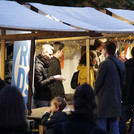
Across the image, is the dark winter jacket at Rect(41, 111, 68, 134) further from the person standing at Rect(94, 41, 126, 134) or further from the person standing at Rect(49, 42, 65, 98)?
the person standing at Rect(49, 42, 65, 98)

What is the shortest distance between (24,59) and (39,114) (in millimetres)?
979

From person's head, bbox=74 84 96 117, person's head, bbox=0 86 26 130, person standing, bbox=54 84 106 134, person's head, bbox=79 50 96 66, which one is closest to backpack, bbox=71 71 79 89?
person's head, bbox=79 50 96 66

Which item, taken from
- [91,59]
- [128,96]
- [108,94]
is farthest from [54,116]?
[91,59]

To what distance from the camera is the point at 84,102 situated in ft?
11.8

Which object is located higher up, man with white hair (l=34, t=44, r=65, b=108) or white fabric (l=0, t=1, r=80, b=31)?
white fabric (l=0, t=1, r=80, b=31)

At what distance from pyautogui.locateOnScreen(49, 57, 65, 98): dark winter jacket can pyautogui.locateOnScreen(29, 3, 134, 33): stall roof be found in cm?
81

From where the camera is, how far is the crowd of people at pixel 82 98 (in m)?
3.49

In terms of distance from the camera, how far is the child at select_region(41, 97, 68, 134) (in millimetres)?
6871

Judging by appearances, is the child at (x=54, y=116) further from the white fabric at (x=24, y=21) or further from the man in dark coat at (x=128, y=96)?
the man in dark coat at (x=128, y=96)

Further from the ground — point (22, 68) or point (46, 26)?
point (46, 26)

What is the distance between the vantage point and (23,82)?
7770 millimetres

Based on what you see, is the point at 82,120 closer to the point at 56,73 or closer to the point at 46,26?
the point at 46,26

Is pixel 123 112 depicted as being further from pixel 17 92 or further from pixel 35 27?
pixel 17 92

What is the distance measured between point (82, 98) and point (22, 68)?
427cm
